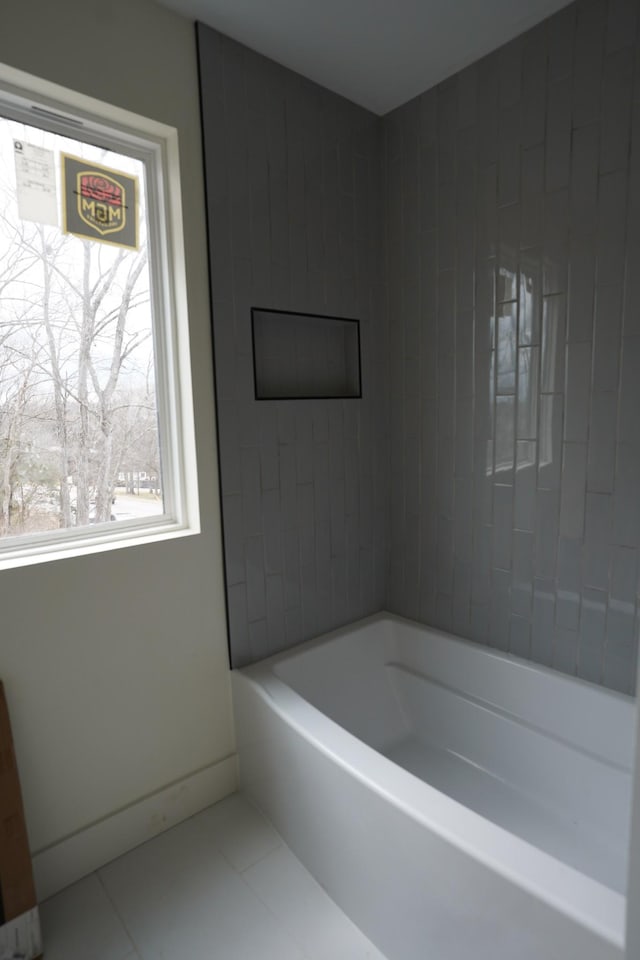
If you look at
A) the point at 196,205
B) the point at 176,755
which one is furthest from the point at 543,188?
the point at 176,755

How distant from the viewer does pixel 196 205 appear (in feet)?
5.39

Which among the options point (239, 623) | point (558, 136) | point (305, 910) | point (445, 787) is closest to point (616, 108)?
point (558, 136)

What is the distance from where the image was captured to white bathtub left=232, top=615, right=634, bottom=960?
1.03 meters

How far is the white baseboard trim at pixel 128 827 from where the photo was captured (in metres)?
1.49

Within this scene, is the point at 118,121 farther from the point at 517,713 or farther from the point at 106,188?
the point at 517,713

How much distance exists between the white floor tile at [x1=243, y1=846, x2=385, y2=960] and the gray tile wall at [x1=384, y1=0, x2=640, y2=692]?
101cm

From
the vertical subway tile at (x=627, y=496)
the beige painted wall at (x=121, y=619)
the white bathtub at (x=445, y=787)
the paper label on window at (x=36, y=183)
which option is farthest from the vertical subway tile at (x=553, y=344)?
the paper label on window at (x=36, y=183)

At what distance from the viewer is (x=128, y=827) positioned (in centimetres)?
164

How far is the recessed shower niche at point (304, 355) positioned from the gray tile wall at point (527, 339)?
209 millimetres

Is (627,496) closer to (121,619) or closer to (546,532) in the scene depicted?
(546,532)

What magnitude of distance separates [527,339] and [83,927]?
220 centimetres

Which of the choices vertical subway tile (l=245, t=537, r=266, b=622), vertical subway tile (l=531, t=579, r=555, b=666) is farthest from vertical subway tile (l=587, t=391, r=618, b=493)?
vertical subway tile (l=245, t=537, r=266, b=622)

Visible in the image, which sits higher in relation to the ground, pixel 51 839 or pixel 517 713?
pixel 517 713

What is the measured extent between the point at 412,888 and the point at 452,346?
5.55ft
